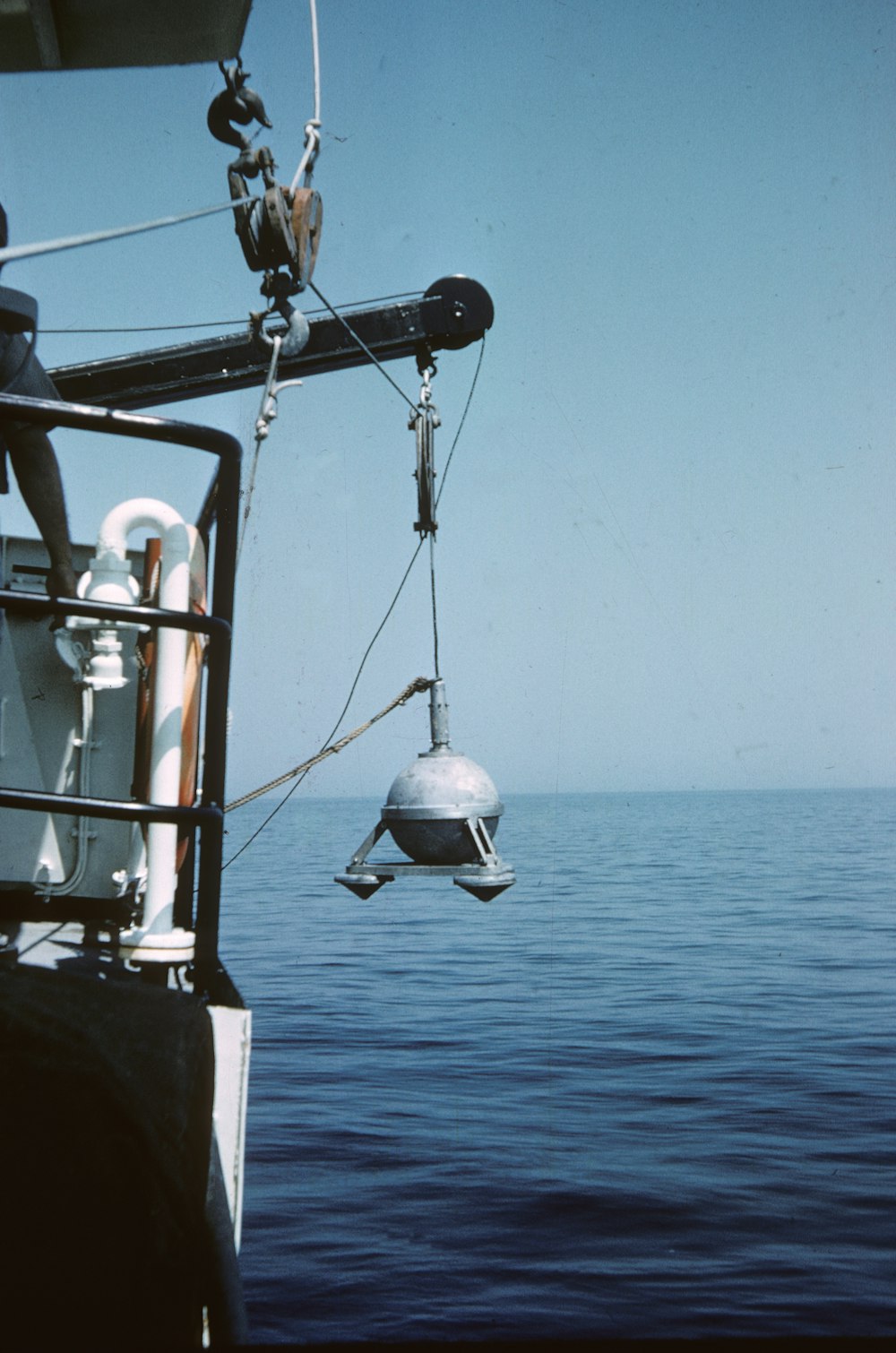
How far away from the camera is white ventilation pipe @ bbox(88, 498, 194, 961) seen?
2758 millimetres

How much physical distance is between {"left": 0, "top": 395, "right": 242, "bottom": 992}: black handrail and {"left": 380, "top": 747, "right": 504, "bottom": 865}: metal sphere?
2.88 m

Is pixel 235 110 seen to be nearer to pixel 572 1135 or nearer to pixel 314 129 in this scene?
pixel 314 129

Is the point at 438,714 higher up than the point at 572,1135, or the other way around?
the point at 438,714

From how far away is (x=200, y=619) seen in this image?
2.34 metres

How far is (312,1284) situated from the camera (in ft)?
18.5

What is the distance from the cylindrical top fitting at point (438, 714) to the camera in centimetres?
596

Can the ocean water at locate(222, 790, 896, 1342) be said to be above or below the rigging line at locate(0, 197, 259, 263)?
below

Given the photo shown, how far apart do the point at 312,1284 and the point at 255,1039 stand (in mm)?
5936

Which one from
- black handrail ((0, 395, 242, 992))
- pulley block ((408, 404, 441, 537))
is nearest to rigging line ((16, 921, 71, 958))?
black handrail ((0, 395, 242, 992))

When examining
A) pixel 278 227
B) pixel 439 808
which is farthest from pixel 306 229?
pixel 439 808

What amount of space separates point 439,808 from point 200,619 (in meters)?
3.24

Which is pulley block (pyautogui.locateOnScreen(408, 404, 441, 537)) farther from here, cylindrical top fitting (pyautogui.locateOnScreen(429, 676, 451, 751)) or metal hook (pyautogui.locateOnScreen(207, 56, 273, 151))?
metal hook (pyautogui.locateOnScreen(207, 56, 273, 151))

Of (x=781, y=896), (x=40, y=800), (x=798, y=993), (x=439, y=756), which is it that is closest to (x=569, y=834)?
(x=781, y=896)

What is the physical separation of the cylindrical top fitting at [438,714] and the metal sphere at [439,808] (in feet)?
0.75
